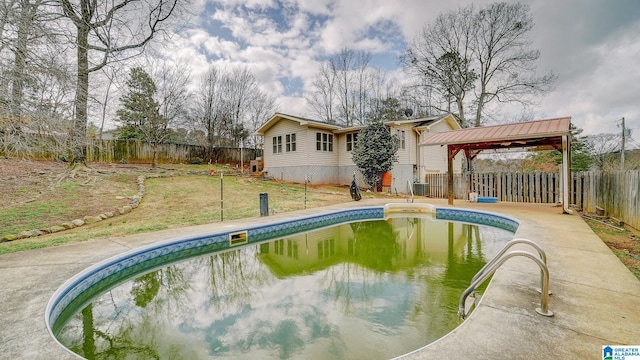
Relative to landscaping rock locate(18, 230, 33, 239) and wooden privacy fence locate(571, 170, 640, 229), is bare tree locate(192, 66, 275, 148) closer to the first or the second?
landscaping rock locate(18, 230, 33, 239)

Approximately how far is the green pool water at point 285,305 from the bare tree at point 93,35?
4373 millimetres

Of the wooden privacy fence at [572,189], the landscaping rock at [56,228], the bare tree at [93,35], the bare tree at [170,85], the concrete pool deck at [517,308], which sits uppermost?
the bare tree at [170,85]

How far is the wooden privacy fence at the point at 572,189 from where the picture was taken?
714cm

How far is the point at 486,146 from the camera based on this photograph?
12.2 metres

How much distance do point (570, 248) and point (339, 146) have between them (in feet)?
50.7

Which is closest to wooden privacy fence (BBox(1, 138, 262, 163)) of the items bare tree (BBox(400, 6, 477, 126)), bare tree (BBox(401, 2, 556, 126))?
bare tree (BBox(400, 6, 477, 126))

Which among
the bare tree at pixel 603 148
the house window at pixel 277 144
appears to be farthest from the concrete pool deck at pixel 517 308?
the bare tree at pixel 603 148

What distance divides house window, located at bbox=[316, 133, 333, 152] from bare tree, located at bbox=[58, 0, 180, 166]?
1036cm

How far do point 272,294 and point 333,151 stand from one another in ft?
51.0

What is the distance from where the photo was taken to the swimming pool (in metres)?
3.21

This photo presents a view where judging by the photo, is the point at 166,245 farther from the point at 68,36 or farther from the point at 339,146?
the point at 339,146

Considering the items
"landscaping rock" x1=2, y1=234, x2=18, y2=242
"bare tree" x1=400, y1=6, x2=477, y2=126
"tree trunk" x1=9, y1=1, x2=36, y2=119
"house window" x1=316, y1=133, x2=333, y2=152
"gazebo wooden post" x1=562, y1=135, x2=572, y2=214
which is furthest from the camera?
"bare tree" x1=400, y1=6, x2=477, y2=126

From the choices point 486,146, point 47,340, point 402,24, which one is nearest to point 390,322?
point 47,340

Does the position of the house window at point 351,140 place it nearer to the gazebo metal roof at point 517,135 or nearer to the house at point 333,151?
the house at point 333,151
